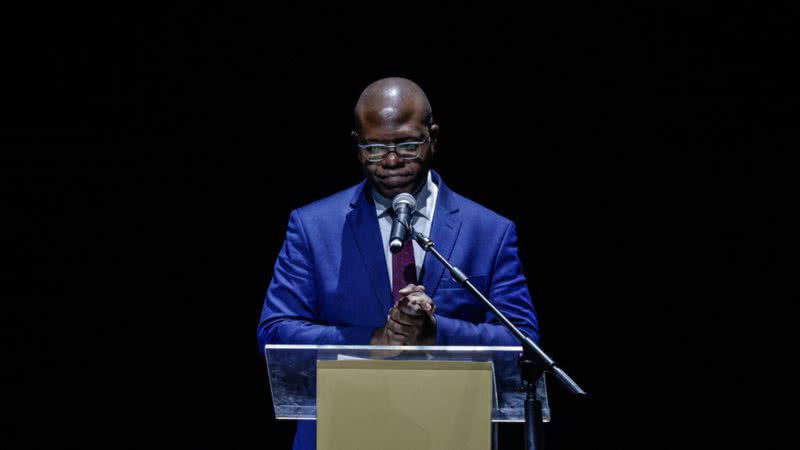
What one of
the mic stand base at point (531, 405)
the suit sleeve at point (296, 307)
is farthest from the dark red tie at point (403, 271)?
the mic stand base at point (531, 405)

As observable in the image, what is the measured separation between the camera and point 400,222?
2.44 metres

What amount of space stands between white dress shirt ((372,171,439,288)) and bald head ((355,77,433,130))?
0.23 metres

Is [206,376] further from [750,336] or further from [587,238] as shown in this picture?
[750,336]

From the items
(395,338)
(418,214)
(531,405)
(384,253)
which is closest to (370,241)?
(384,253)

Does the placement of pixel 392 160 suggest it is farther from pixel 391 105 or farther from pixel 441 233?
pixel 441 233

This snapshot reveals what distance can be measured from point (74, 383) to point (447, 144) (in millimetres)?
1733

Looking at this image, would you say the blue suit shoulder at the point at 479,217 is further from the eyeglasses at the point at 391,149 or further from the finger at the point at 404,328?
the finger at the point at 404,328

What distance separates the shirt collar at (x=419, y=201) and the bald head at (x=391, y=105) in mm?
219

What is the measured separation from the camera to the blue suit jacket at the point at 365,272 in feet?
9.89

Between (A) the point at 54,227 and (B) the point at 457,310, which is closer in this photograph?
(B) the point at 457,310

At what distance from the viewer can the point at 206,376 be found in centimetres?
392

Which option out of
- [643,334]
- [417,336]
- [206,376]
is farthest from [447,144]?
[417,336]

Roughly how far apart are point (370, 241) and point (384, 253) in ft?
0.19

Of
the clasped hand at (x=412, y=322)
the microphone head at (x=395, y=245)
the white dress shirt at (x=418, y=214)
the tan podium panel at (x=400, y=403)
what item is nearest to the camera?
the tan podium panel at (x=400, y=403)
